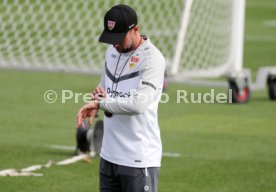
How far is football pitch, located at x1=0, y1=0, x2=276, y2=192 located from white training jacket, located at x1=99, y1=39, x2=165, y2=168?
8.43 ft

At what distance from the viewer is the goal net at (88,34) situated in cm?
1614

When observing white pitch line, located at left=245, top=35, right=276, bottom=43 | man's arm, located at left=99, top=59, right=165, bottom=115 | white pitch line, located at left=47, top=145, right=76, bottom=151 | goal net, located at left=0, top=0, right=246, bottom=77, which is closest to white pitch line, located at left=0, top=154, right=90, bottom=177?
white pitch line, located at left=47, top=145, right=76, bottom=151

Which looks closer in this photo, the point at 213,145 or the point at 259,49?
the point at 213,145

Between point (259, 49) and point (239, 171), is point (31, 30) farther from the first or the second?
point (239, 171)

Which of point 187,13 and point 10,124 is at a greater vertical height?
point 187,13

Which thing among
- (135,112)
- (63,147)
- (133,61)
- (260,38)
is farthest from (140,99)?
(260,38)

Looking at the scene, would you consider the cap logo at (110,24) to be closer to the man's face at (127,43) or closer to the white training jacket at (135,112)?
the man's face at (127,43)

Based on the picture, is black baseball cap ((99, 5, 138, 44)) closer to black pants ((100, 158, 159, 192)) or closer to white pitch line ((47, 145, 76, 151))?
black pants ((100, 158, 159, 192))

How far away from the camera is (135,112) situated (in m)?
6.24

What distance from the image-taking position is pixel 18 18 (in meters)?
17.8

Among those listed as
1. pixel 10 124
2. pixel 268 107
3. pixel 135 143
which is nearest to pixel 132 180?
pixel 135 143

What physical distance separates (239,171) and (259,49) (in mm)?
13050

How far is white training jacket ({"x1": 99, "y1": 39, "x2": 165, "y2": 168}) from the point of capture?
6.28 m

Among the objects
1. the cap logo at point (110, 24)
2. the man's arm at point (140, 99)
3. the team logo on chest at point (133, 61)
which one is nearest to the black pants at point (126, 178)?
the man's arm at point (140, 99)
